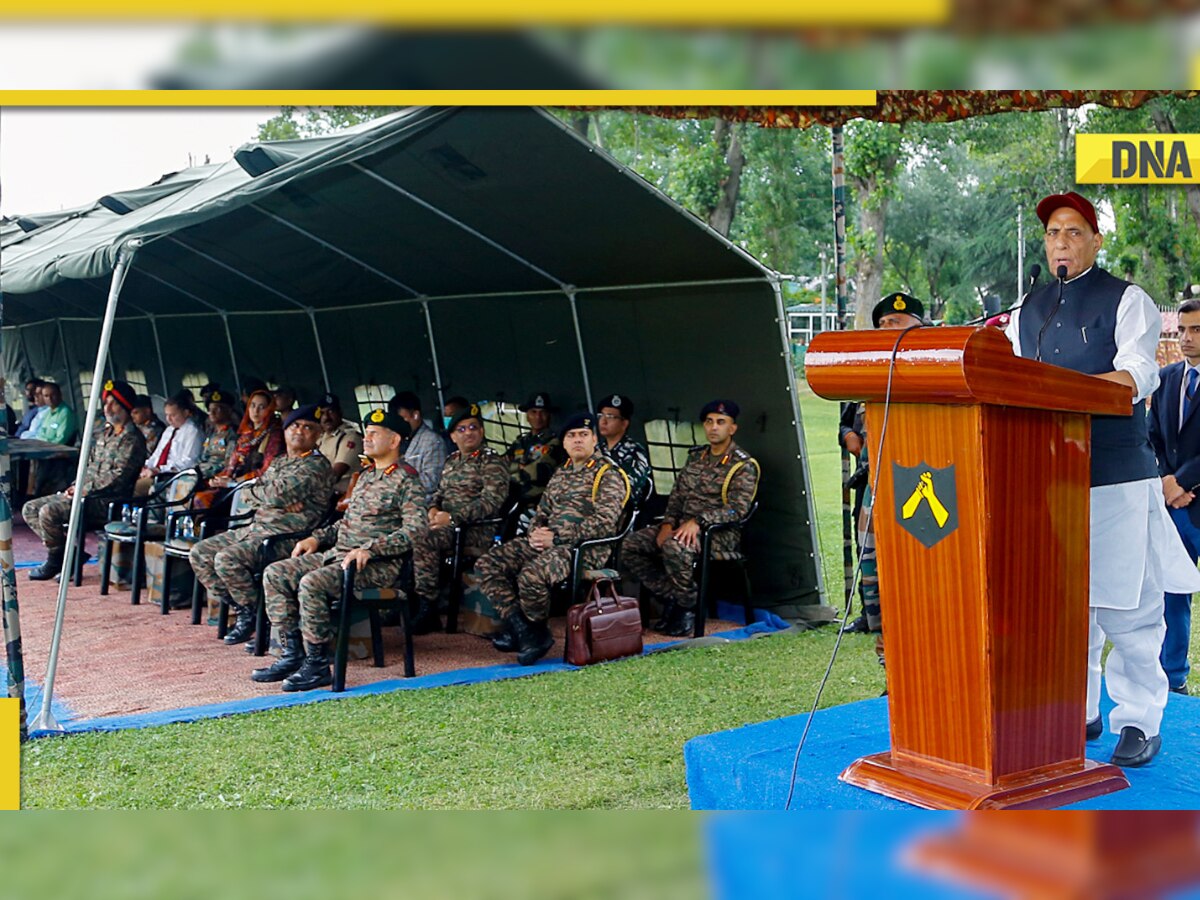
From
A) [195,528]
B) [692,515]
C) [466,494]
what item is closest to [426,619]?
[466,494]

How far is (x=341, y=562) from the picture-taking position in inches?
218

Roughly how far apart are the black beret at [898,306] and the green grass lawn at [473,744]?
4.82 feet

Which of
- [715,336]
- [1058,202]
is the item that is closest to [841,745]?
[1058,202]

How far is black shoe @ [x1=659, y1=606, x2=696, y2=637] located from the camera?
6227mm

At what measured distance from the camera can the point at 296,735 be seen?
472 cm

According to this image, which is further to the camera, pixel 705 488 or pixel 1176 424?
pixel 705 488

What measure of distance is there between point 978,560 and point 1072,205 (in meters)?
1.05

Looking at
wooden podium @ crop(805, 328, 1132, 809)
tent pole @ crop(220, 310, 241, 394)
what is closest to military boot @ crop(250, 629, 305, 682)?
wooden podium @ crop(805, 328, 1132, 809)

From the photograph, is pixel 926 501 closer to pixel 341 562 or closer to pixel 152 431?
pixel 341 562

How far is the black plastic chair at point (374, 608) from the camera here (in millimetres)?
5398

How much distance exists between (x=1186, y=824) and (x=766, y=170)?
4227mm

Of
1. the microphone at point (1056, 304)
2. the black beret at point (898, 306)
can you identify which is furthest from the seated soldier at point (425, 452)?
the microphone at point (1056, 304)

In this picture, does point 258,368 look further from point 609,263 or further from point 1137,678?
point 1137,678

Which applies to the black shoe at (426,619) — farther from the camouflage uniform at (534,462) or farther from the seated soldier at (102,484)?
the seated soldier at (102,484)
